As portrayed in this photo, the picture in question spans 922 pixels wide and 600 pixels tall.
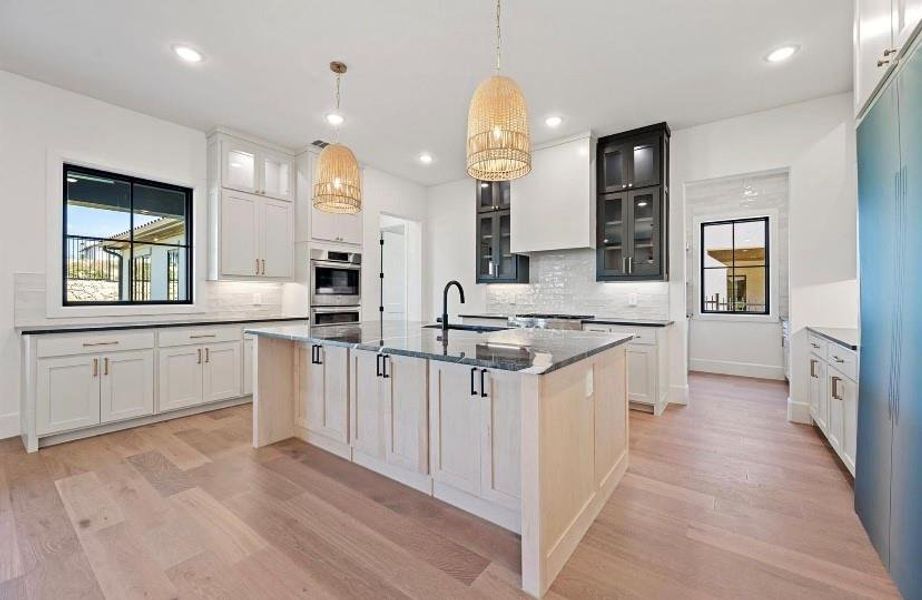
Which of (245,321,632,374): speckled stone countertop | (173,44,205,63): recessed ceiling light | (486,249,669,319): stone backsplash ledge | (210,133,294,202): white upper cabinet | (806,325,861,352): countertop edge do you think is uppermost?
(173,44,205,63): recessed ceiling light

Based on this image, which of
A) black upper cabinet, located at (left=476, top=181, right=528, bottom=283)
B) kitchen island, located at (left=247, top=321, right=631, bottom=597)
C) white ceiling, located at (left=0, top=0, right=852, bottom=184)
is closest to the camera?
kitchen island, located at (left=247, top=321, right=631, bottom=597)

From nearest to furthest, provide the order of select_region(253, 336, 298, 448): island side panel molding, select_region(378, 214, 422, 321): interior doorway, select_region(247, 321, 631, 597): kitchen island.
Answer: select_region(247, 321, 631, 597): kitchen island < select_region(253, 336, 298, 448): island side panel molding < select_region(378, 214, 422, 321): interior doorway

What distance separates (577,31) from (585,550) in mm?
3000

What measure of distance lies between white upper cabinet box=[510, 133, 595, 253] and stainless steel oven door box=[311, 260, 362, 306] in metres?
2.09

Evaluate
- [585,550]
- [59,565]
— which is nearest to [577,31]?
[585,550]

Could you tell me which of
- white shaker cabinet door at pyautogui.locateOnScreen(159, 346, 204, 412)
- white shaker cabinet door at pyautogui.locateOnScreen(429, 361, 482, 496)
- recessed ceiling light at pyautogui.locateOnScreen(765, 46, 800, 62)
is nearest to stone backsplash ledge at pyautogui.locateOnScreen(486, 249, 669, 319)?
recessed ceiling light at pyautogui.locateOnScreen(765, 46, 800, 62)

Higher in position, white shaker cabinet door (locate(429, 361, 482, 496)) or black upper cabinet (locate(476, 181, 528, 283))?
black upper cabinet (locate(476, 181, 528, 283))

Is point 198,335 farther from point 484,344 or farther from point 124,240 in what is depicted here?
point 484,344

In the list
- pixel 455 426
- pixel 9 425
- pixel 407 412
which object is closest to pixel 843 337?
pixel 455 426

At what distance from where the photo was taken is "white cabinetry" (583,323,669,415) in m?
3.84

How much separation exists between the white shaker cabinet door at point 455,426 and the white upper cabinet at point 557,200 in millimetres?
2861

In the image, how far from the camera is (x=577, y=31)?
8.73 ft

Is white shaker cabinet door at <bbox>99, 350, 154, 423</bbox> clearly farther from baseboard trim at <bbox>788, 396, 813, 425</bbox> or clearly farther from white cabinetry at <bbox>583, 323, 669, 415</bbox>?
baseboard trim at <bbox>788, 396, 813, 425</bbox>

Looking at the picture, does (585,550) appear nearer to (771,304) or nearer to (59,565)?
(59,565)
